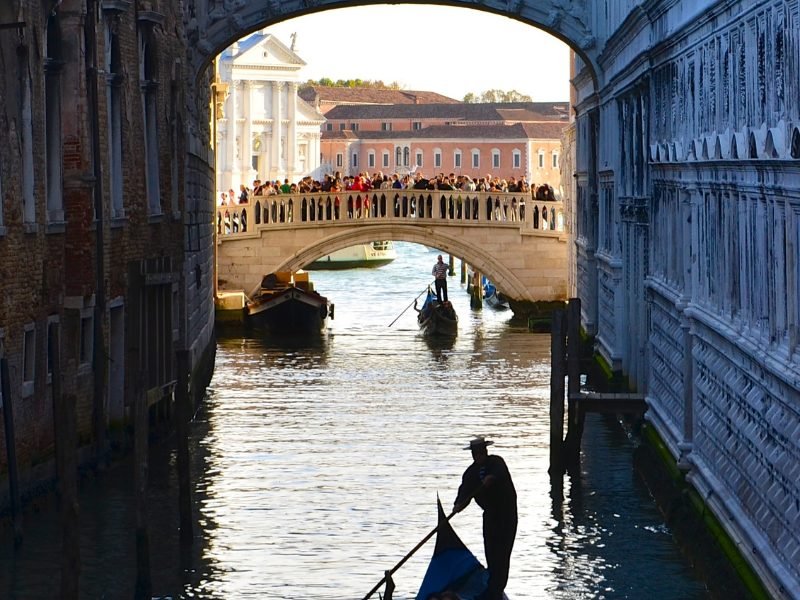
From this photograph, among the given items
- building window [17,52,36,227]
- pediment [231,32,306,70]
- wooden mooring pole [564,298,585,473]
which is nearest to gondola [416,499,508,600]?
building window [17,52,36,227]

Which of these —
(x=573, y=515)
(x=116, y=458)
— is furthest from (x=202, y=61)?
(x=573, y=515)

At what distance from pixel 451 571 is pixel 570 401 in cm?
488

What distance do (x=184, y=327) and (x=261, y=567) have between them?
7.49m

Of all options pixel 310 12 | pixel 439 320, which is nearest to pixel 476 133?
pixel 439 320

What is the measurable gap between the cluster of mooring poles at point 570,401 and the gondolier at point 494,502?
177 inches

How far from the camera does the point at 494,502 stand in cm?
1033

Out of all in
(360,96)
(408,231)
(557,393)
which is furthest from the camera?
(360,96)

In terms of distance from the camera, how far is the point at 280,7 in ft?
69.2

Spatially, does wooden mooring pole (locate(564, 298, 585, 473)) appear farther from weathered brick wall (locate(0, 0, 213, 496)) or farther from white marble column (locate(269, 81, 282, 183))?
white marble column (locate(269, 81, 282, 183))

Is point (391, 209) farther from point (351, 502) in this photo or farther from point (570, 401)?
point (351, 502)

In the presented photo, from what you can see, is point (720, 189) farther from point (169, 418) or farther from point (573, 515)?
point (169, 418)

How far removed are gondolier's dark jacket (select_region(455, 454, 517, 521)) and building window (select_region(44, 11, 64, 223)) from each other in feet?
16.3

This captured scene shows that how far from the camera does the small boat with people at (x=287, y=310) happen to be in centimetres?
3036

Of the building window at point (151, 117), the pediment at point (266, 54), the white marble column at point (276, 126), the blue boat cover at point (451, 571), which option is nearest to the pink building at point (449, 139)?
the white marble column at point (276, 126)
